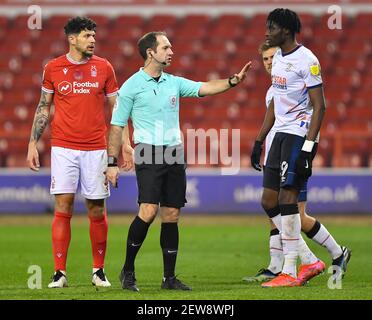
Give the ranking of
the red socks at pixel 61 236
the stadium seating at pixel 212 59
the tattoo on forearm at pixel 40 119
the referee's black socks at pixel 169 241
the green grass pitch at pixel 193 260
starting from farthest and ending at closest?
1. the stadium seating at pixel 212 59
2. the tattoo on forearm at pixel 40 119
3. the red socks at pixel 61 236
4. the referee's black socks at pixel 169 241
5. the green grass pitch at pixel 193 260

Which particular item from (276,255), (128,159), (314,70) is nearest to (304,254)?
(276,255)

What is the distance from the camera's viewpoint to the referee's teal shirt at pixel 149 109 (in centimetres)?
948

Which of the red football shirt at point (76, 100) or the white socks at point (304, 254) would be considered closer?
the white socks at point (304, 254)

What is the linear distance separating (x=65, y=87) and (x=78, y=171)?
0.80 meters

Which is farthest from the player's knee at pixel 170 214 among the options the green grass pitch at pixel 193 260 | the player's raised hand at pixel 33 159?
the player's raised hand at pixel 33 159

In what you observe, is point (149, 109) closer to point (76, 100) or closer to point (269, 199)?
point (76, 100)

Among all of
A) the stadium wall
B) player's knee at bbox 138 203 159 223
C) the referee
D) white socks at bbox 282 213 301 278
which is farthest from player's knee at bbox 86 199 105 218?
the stadium wall

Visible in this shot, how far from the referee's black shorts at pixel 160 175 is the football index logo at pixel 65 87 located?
3.09ft

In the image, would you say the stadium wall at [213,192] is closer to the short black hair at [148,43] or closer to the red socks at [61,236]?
the red socks at [61,236]

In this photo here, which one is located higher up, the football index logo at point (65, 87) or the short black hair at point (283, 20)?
the short black hair at point (283, 20)

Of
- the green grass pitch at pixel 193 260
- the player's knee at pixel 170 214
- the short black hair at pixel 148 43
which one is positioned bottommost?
the green grass pitch at pixel 193 260

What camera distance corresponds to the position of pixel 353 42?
26.4 metres
